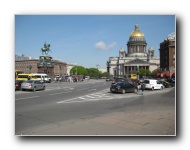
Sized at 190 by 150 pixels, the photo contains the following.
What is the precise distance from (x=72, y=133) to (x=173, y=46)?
4.10m

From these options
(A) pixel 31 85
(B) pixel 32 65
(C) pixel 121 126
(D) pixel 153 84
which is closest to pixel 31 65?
(B) pixel 32 65

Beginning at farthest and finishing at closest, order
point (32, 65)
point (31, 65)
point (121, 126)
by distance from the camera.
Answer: point (31, 65) → point (32, 65) → point (121, 126)

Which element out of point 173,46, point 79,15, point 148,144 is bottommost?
point 148,144

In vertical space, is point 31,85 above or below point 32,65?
below

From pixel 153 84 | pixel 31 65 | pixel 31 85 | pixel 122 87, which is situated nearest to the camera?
pixel 31 65

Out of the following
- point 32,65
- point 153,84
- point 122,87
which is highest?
point 32,65

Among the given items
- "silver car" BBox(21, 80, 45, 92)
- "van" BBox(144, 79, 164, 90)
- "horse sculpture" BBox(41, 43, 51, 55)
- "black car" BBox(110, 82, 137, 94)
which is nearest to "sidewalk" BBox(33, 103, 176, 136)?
"horse sculpture" BBox(41, 43, 51, 55)

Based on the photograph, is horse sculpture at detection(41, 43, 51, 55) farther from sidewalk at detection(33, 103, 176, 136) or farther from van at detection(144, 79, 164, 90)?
van at detection(144, 79, 164, 90)

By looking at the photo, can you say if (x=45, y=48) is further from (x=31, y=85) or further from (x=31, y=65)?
(x=31, y=85)

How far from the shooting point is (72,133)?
6.61 m
